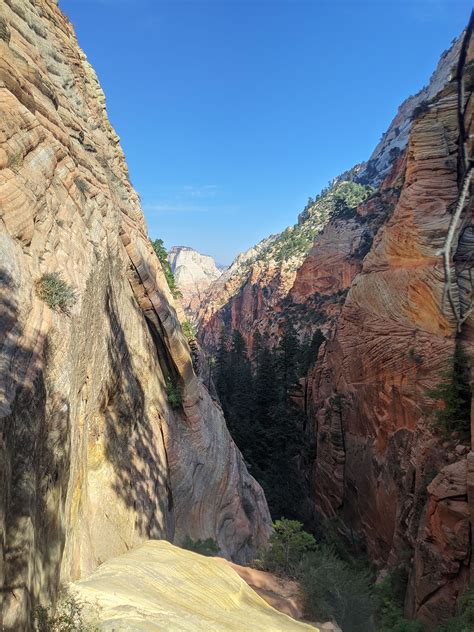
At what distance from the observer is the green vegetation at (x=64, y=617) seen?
10.5 ft

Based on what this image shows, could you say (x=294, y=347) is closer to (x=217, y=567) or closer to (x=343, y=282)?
(x=343, y=282)

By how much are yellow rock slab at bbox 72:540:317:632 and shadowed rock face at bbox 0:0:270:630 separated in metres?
0.81

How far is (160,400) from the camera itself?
13242mm

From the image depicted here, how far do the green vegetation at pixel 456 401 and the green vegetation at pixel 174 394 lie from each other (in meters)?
9.10

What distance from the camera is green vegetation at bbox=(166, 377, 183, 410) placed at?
14.0 meters

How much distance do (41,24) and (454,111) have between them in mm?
16565

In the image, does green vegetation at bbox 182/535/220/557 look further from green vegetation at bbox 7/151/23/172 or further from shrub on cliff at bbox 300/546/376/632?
green vegetation at bbox 7/151/23/172

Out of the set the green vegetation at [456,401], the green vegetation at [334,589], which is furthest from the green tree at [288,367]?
the green vegetation at [334,589]

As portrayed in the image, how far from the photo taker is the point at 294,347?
44844mm

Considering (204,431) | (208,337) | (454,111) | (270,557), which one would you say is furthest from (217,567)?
(208,337)

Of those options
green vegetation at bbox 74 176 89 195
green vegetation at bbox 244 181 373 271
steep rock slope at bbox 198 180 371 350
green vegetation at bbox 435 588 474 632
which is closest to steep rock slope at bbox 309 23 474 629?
green vegetation at bbox 435 588 474 632

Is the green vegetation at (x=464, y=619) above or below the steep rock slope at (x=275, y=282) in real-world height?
below

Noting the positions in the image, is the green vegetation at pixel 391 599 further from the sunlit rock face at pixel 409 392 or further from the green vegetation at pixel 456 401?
the green vegetation at pixel 456 401

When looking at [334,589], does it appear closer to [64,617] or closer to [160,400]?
[64,617]
